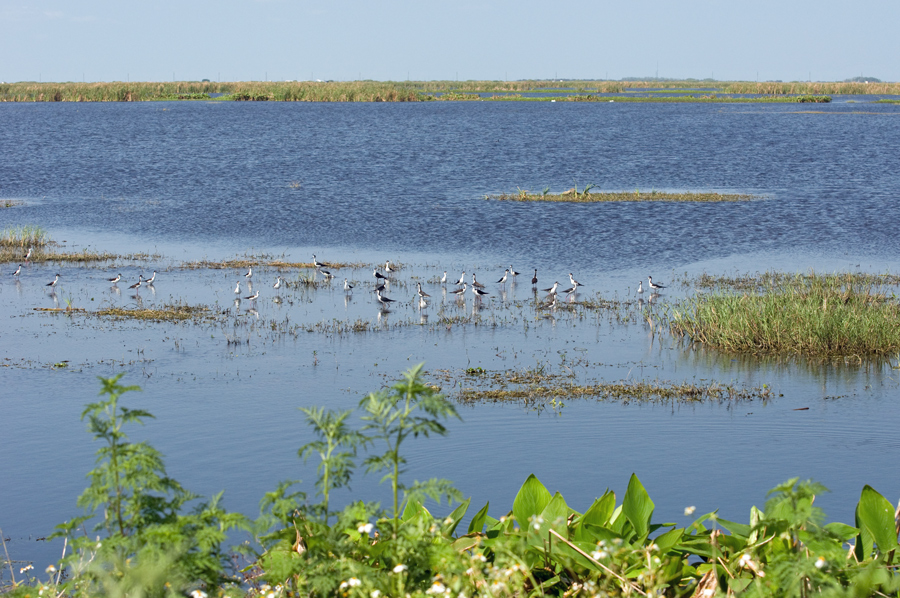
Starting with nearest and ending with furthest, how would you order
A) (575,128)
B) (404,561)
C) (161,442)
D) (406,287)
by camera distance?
(404,561) → (161,442) → (406,287) → (575,128)

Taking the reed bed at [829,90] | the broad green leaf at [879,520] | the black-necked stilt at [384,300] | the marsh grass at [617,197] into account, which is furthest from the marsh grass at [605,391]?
the reed bed at [829,90]

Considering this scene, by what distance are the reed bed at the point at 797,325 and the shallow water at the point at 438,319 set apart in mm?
533

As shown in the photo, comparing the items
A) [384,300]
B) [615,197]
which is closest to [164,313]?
[384,300]

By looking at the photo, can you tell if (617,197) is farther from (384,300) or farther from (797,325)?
(797,325)

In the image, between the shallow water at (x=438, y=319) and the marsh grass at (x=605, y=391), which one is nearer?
the shallow water at (x=438, y=319)

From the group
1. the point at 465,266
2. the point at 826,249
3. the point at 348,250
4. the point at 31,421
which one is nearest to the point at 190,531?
the point at 31,421

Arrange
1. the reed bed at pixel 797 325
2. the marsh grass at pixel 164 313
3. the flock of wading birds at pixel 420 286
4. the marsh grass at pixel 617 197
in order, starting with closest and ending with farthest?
1. the reed bed at pixel 797 325
2. the marsh grass at pixel 164 313
3. the flock of wading birds at pixel 420 286
4. the marsh grass at pixel 617 197

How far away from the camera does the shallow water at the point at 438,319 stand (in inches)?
396

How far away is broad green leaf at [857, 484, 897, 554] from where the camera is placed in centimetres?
539

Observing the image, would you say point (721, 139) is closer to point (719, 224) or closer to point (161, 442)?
point (719, 224)

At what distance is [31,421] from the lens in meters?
11.4

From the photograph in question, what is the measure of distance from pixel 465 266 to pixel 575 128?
155 ft

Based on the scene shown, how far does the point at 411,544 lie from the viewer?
446cm

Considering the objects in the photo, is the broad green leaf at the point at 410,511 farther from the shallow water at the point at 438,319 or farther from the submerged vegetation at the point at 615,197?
the submerged vegetation at the point at 615,197
